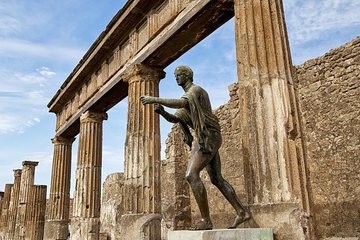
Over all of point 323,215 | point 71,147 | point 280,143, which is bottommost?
point 323,215

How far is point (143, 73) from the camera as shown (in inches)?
315

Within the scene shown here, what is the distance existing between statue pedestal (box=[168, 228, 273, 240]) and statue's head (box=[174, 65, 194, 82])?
201 cm

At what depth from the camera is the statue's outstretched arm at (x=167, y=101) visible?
4.39 m

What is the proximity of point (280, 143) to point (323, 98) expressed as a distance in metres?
6.15

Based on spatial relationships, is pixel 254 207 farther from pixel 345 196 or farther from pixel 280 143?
pixel 345 196

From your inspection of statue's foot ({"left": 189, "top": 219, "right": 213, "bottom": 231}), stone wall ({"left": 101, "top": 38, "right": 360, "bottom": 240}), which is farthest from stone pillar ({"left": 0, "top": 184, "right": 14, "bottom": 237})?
statue's foot ({"left": 189, "top": 219, "right": 213, "bottom": 231})

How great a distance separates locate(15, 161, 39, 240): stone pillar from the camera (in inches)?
648

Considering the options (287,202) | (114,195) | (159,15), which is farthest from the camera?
(114,195)

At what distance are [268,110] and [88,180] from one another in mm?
7383

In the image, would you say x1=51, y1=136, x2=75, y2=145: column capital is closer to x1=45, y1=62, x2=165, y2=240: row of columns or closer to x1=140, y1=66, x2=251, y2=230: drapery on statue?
x1=45, y1=62, x2=165, y2=240: row of columns

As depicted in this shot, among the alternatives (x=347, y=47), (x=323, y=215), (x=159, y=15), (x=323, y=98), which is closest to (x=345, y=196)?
(x=323, y=215)

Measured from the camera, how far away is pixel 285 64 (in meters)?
4.63

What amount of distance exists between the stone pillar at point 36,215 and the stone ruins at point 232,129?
3.97 m

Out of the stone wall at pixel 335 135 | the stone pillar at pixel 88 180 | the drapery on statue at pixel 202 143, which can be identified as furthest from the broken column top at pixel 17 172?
the drapery on statue at pixel 202 143
